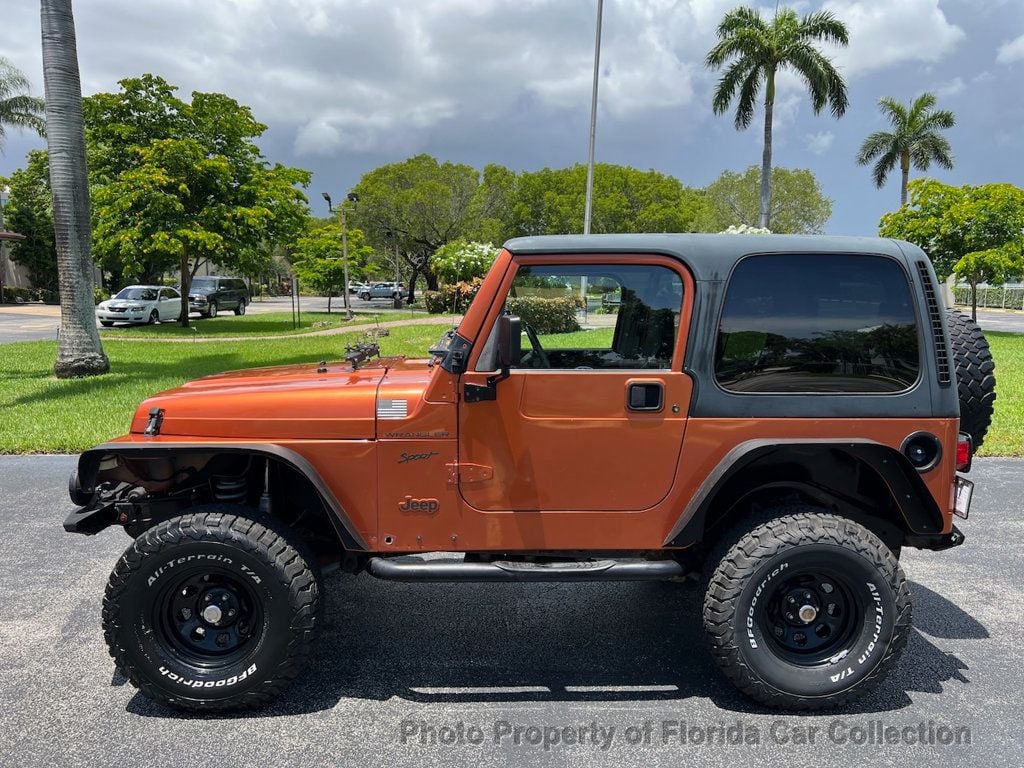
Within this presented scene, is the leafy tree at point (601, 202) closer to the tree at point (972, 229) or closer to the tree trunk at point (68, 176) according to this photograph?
the tree at point (972, 229)

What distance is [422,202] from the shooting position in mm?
40375

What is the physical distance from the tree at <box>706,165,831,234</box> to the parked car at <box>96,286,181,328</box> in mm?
32355

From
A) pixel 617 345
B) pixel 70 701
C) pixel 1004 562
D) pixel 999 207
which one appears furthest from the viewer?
pixel 999 207

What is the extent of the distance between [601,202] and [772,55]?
15.2 meters

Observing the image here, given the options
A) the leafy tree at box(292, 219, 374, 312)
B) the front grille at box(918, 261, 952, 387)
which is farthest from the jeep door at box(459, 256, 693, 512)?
the leafy tree at box(292, 219, 374, 312)

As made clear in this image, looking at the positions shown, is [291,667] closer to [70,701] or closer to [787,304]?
[70,701]

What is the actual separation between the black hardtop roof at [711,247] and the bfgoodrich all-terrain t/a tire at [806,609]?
111cm

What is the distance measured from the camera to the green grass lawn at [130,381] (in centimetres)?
730

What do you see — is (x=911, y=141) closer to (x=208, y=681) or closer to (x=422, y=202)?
(x=422, y=202)

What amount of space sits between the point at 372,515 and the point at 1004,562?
159 inches

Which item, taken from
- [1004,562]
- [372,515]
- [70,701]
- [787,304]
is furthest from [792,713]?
[70,701]

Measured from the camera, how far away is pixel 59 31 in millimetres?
10281

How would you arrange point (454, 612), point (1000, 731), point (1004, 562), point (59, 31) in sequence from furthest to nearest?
point (59, 31) < point (1004, 562) < point (454, 612) < point (1000, 731)

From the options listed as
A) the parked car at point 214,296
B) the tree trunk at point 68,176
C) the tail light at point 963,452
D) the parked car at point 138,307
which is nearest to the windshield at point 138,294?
the parked car at point 138,307
